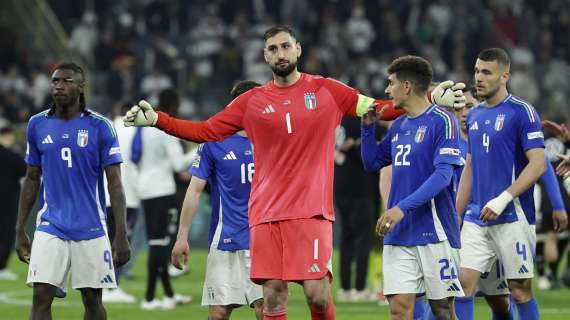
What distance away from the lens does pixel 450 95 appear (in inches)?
335

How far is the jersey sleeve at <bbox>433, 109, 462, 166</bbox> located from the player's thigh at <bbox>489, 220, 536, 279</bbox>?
1.26m

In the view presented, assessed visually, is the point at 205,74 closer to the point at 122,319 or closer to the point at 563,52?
the point at 563,52

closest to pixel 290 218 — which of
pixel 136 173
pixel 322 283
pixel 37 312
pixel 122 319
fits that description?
pixel 322 283

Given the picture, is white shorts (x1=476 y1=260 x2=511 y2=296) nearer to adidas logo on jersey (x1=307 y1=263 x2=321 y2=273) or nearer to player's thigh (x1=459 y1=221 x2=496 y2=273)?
player's thigh (x1=459 y1=221 x2=496 y2=273)

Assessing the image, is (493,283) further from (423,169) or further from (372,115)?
(372,115)

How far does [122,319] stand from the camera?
13.3m

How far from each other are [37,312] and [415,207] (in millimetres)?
2909

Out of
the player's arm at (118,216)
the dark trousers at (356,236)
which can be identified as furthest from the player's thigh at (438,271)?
the dark trousers at (356,236)

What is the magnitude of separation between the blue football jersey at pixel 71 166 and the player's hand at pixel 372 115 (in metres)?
2.02

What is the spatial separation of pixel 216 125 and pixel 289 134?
0.56 m

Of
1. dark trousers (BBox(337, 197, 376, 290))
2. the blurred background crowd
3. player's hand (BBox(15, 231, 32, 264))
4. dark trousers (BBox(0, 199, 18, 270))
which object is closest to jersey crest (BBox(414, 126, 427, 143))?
player's hand (BBox(15, 231, 32, 264))

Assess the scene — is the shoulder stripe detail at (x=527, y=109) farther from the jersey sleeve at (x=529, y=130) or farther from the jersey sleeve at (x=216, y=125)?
the jersey sleeve at (x=216, y=125)

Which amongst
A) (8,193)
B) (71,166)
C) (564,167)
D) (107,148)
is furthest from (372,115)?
(8,193)

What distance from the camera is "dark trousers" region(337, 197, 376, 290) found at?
1457 centimetres
